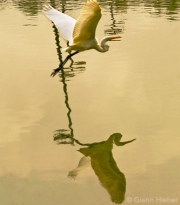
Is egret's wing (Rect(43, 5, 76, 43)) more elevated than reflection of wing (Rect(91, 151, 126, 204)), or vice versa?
egret's wing (Rect(43, 5, 76, 43))

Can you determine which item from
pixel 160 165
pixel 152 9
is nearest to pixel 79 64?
pixel 160 165

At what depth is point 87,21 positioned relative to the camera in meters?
7.28

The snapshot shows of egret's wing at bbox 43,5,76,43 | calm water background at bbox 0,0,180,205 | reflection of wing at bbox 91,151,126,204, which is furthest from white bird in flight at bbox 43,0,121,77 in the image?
reflection of wing at bbox 91,151,126,204

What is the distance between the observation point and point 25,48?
45.0 feet

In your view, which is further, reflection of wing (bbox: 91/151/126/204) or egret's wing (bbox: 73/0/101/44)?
egret's wing (bbox: 73/0/101/44)

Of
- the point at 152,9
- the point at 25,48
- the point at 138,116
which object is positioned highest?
the point at 138,116

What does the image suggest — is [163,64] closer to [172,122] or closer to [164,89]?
[164,89]

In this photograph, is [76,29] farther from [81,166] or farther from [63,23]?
[81,166]

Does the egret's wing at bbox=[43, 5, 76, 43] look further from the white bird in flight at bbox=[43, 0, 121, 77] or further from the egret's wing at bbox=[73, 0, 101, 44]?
the egret's wing at bbox=[73, 0, 101, 44]

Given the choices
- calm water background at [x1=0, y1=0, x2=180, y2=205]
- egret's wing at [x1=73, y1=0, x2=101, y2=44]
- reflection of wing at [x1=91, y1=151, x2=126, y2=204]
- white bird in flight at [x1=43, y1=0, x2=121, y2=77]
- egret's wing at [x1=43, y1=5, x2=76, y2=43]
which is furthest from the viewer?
egret's wing at [x1=43, y1=5, x2=76, y2=43]

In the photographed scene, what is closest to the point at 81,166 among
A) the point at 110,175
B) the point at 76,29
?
the point at 110,175

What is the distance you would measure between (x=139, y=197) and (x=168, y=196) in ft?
1.03

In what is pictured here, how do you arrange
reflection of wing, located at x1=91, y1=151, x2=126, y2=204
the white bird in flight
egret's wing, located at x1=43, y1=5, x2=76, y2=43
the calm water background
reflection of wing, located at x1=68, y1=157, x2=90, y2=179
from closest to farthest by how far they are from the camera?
reflection of wing, located at x1=91, y1=151, x2=126, y2=204, the calm water background, reflection of wing, located at x1=68, y1=157, x2=90, y2=179, the white bird in flight, egret's wing, located at x1=43, y1=5, x2=76, y2=43

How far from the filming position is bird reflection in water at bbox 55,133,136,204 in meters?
5.76
